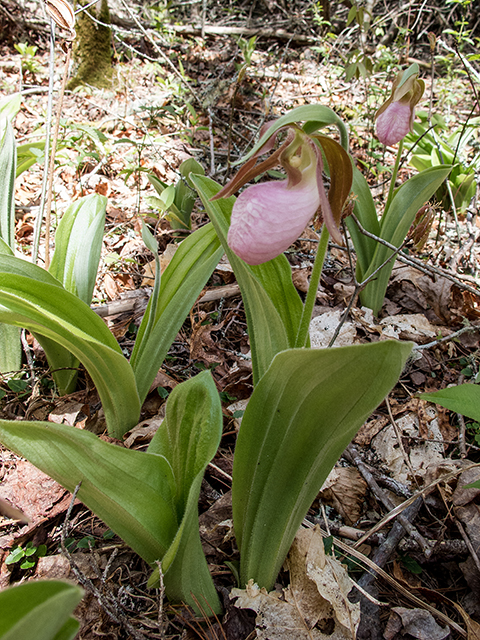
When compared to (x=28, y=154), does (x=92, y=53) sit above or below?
above

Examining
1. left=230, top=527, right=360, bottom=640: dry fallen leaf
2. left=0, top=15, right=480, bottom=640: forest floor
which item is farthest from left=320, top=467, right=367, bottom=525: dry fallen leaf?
left=230, top=527, right=360, bottom=640: dry fallen leaf

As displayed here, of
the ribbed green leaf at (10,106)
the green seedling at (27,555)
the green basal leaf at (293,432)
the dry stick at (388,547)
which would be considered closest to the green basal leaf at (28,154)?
the ribbed green leaf at (10,106)

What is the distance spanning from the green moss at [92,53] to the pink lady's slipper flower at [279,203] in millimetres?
3381

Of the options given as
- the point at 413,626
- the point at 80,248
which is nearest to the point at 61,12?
the point at 80,248

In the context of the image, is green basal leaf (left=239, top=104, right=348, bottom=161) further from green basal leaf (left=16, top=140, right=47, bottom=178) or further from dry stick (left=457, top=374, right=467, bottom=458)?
green basal leaf (left=16, top=140, right=47, bottom=178)

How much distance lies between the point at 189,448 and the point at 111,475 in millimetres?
162

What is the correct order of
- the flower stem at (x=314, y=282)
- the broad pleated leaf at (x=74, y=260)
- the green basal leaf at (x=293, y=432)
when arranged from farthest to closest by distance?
1. the broad pleated leaf at (x=74, y=260)
2. the flower stem at (x=314, y=282)
3. the green basal leaf at (x=293, y=432)

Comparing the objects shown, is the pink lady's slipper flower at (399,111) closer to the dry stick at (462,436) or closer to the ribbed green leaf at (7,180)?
the dry stick at (462,436)

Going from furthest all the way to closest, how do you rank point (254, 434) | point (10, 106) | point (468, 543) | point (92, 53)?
point (92, 53), point (10, 106), point (468, 543), point (254, 434)

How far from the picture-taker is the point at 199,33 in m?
4.41

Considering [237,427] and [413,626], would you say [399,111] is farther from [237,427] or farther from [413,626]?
[413,626]

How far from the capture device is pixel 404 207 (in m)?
1.70

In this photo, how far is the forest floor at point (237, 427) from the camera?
3.00ft

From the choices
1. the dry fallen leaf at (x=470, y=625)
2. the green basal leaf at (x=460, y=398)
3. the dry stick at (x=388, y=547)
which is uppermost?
the green basal leaf at (x=460, y=398)
